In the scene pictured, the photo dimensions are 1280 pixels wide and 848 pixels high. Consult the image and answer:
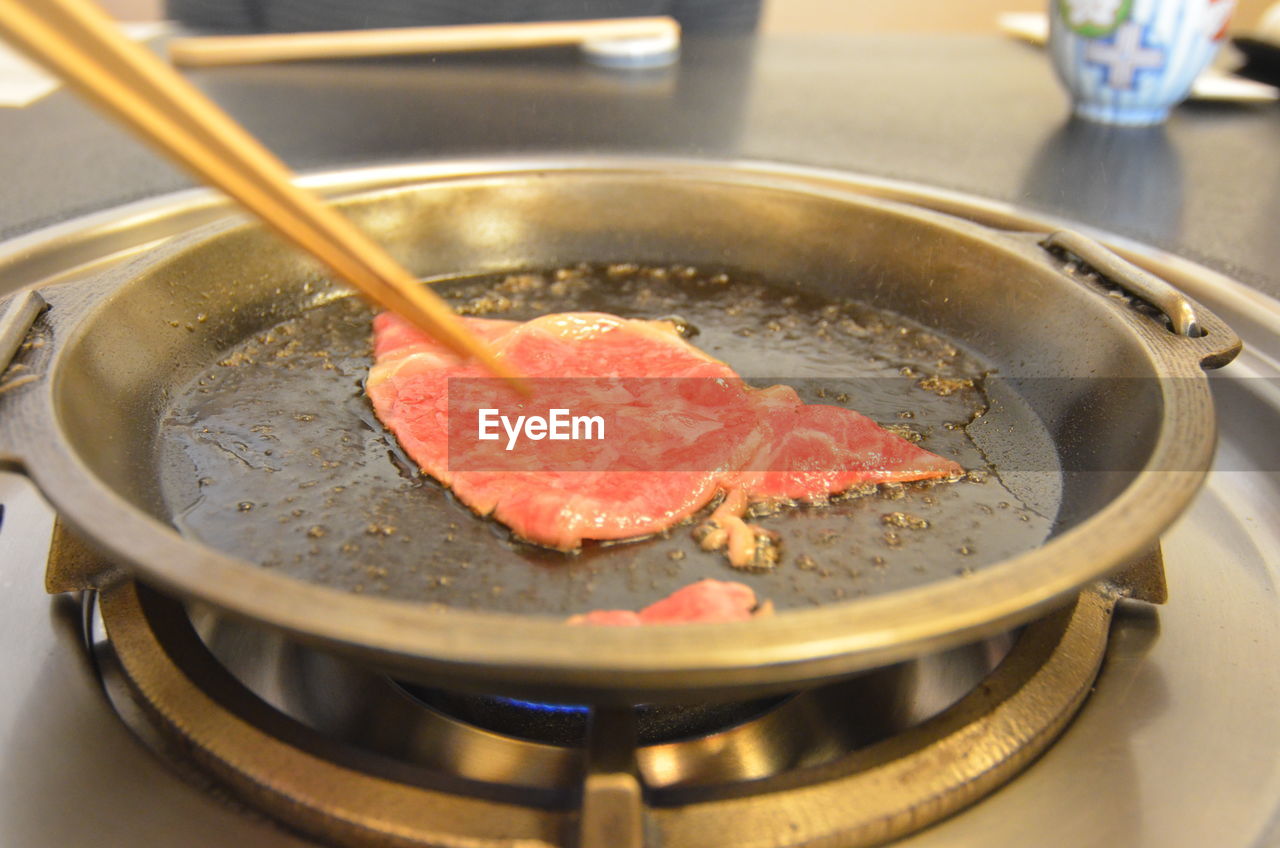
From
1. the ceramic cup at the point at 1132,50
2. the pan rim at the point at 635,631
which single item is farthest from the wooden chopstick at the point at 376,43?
the pan rim at the point at 635,631

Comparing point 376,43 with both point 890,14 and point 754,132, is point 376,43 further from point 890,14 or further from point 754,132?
point 890,14

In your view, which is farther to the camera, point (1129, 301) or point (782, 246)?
point (782, 246)

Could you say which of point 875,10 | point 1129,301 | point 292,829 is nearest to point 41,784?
point 292,829

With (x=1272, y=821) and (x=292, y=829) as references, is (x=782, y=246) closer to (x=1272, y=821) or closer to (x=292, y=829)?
(x=1272, y=821)

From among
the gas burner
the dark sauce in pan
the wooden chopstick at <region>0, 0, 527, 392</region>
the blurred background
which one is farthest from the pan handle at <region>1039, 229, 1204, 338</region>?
the blurred background

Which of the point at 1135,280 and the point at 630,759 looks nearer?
the point at 630,759

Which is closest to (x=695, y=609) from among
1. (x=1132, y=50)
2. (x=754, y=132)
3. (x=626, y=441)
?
(x=626, y=441)

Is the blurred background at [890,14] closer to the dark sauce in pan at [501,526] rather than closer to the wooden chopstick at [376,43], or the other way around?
the wooden chopstick at [376,43]
